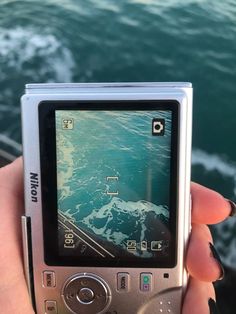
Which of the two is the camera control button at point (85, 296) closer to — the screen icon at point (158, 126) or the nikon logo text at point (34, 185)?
the nikon logo text at point (34, 185)

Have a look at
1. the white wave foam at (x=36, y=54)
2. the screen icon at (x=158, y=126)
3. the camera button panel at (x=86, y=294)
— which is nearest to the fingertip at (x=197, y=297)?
the camera button panel at (x=86, y=294)

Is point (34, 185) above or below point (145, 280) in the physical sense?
above

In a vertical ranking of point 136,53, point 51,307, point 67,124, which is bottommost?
point 51,307

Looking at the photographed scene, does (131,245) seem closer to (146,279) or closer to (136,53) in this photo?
(146,279)

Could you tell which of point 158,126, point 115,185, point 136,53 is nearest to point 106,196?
point 115,185

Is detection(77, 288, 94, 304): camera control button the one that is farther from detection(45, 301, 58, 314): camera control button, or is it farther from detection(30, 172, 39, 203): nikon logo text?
detection(30, 172, 39, 203): nikon logo text

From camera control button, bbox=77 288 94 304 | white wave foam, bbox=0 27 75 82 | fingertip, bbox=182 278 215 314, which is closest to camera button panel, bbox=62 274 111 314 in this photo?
camera control button, bbox=77 288 94 304

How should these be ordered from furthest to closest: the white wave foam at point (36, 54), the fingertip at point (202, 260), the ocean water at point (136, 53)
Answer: the white wave foam at point (36, 54)
the ocean water at point (136, 53)
the fingertip at point (202, 260)
